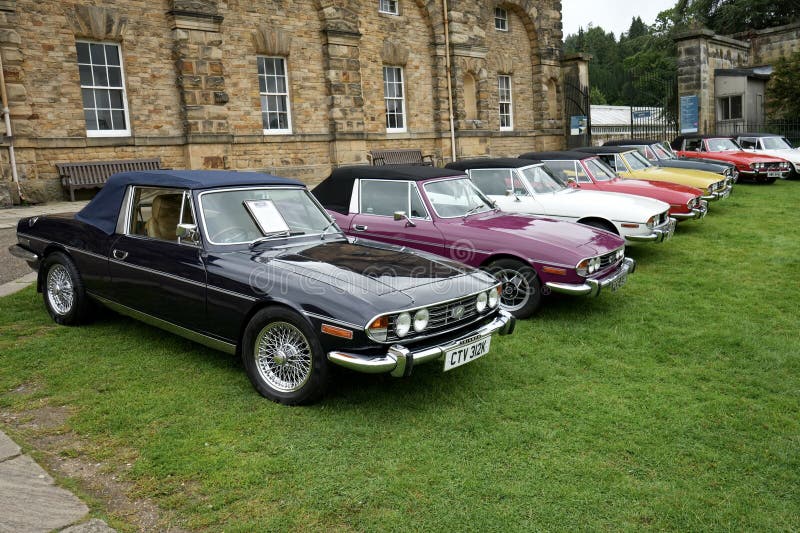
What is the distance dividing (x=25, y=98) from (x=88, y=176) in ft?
6.46

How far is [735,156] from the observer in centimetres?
1838

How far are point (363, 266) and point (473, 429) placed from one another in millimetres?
1487

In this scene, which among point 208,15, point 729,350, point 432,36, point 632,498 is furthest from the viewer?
point 432,36

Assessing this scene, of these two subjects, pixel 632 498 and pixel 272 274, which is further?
pixel 272 274

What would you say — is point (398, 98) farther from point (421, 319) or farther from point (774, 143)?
point (421, 319)

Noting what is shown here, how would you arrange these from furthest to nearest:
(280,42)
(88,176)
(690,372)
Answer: (280,42), (88,176), (690,372)

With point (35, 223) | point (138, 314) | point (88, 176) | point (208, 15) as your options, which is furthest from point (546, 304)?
point (208, 15)

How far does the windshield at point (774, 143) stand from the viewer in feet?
64.1

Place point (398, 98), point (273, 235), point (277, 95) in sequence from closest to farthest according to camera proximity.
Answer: point (273, 235), point (277, 95), point (398, 98)

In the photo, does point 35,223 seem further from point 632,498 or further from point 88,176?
point 88,176

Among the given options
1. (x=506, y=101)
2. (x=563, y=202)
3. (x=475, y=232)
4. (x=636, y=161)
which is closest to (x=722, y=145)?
(x=636, y=161)

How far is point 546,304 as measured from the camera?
7.19 metres

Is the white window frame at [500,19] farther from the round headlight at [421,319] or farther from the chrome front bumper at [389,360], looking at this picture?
the chrome front bumper at [389,360]

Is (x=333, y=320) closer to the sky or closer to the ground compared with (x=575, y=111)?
closer to the ground
